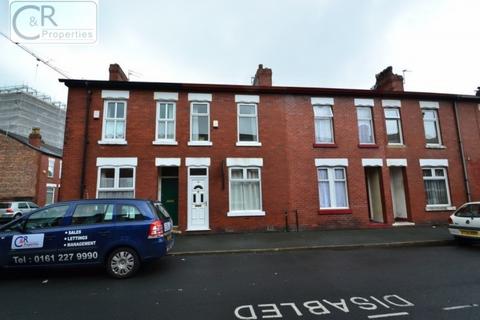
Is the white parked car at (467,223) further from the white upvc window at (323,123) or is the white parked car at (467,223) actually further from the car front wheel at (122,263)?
the car front wheel at (122,263)

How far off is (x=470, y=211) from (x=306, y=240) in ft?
17.9

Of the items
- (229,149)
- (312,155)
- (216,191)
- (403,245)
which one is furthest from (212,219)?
(403,245)

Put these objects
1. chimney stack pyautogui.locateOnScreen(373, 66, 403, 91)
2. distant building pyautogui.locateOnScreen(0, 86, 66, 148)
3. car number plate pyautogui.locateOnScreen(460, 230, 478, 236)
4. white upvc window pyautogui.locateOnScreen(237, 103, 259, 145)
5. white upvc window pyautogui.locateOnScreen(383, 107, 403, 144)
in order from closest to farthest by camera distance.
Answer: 1. car number plate pyautogui.locateOnScreen(460, 230, 478, 236)
2. white upvc window pyautogui.locateOnScreen(237, 103, 259, 145)
3. white upvc window pyautogui.locateOnScreen(383, 107, 403, 144)
4. chimney stack pyautogui.locateOnScreen(373, 66, 403, 91)
5. distant building pyautogui.locateOnScreen(0, 86, 66, 148)

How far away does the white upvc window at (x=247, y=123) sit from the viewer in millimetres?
12391

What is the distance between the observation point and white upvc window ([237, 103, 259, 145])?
12.4 metres

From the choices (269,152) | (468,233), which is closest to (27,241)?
(269,152)

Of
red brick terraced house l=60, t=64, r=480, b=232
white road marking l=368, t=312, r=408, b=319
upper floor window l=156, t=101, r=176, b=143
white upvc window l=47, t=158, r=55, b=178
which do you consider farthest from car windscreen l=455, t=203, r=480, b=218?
white upvc window l=47, t=158, r=55, b=178

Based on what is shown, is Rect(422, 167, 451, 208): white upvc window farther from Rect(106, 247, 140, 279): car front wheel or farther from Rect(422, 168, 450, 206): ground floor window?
Rect(106, 247, 140, 279): car front wheel

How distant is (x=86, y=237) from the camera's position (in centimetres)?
584

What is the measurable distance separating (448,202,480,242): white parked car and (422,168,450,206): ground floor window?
4409 millimetres

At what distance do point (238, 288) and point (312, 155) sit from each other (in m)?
8.54

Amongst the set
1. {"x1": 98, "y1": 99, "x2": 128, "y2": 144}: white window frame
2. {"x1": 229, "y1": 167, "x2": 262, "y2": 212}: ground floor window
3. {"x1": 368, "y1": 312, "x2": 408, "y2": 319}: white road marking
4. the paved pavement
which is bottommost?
{"x1": 368, "y1": 312, "x2": 408, "y2": 319}: white road marking

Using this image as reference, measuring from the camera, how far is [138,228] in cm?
596

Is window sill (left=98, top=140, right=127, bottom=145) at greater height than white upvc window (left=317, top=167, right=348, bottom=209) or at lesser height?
greater
